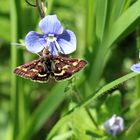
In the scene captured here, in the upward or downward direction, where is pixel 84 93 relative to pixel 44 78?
downward

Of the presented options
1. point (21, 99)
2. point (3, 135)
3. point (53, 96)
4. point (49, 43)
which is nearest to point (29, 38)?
point (49, 43)

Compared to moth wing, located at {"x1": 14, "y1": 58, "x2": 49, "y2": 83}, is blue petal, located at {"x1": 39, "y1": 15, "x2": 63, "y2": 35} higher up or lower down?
Answer: higher up

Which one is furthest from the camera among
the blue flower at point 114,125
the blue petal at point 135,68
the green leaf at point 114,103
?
the green leaf at point 114,103

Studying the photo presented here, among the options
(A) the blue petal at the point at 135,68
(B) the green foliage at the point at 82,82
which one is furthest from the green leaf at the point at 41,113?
(A) the blue petal at the point at 135,68

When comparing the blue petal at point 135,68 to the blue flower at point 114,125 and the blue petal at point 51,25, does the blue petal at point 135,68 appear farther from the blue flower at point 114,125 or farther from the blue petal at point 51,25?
the blue flower at point 114,125

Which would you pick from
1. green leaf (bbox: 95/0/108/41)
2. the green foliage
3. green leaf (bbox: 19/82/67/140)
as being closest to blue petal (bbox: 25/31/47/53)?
the green foliage

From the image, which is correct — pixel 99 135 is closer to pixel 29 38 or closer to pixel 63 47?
pixel 63 47

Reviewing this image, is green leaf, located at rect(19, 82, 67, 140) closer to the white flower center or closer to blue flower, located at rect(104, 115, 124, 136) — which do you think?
blue flower, located at rect(104, 115, 124, 136)
